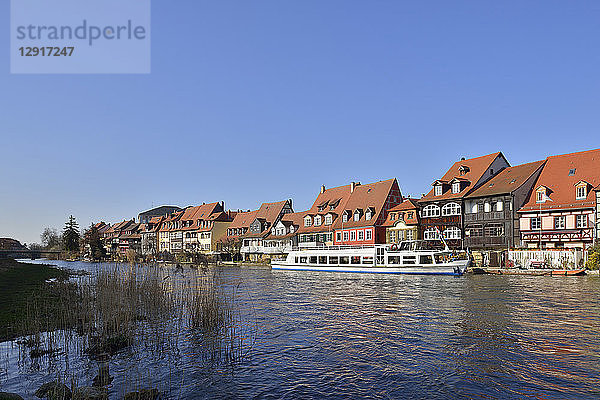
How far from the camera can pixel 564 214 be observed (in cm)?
5822

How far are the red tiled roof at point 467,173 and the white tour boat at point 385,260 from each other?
7637 millimetres

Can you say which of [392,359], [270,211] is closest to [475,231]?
[270,211]

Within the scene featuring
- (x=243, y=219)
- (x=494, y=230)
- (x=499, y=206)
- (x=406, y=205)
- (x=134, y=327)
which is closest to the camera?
(x=134, y=327)

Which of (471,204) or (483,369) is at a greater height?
(471,204)

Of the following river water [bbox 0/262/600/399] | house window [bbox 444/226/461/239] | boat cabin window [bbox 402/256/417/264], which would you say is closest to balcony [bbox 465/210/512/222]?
house window [bbox 444/226/461/239]

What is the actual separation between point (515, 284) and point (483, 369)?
29392 mm

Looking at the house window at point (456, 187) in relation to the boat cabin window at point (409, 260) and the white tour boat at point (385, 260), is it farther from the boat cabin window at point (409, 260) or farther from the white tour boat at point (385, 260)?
the boat cabin window at point (409, 260)

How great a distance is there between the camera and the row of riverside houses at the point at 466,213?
58.8 m

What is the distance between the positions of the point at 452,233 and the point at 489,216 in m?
6.15

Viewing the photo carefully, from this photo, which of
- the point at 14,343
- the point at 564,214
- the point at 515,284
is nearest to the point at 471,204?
the point at 564,214

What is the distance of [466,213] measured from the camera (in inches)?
2682

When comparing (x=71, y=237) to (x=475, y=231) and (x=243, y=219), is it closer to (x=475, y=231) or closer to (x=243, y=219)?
(x=243, y=219)

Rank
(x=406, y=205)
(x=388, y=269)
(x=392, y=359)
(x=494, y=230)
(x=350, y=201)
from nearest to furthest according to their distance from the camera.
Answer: (x=392, y=359) < (x=388, y=269) < (x=494, y=230) < (x=406, y=205) < (x=350, y=201)

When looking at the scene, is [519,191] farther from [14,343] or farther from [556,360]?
[14,343]
